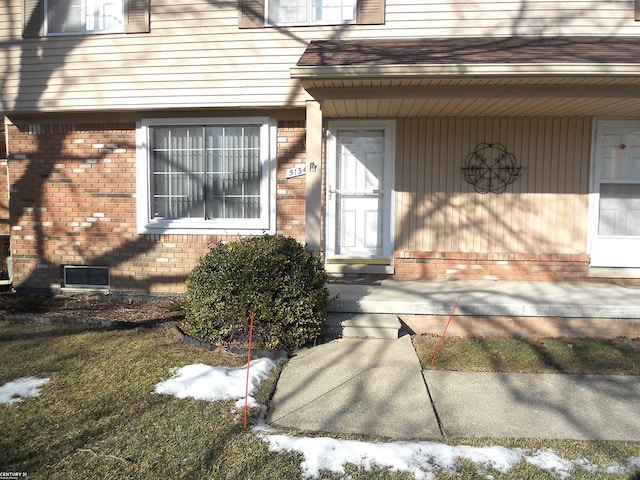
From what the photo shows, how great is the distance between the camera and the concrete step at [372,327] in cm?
523

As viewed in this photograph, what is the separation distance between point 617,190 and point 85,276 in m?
8.13

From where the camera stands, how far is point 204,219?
723cm

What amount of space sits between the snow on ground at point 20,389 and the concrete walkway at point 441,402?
77.0 inches

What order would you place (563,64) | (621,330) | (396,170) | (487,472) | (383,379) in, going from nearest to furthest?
(487,472) → (383,379) → (563,64) → (621,330) → (396,170)

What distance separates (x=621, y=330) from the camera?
5324 mm

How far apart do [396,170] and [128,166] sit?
4.07 m

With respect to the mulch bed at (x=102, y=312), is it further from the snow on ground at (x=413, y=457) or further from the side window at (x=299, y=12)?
the side window at (x=299, y=12)

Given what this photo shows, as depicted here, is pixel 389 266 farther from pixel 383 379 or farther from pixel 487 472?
pixel 487 472

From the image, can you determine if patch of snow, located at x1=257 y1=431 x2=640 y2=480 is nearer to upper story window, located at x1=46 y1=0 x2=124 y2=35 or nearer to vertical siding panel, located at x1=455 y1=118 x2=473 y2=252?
vertical siding panel, located at x1=455 y1=118 x2=473 y2=252

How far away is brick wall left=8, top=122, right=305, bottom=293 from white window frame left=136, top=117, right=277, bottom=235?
0.11 m

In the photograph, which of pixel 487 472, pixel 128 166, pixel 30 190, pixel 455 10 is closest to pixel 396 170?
pixel 455 10

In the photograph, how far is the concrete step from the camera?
523cm

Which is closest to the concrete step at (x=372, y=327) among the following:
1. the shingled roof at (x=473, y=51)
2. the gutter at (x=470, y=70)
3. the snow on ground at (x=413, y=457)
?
the snow on ground at (x=413, y=457)

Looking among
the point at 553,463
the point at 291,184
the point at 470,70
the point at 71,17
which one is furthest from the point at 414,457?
the point at 71,17
